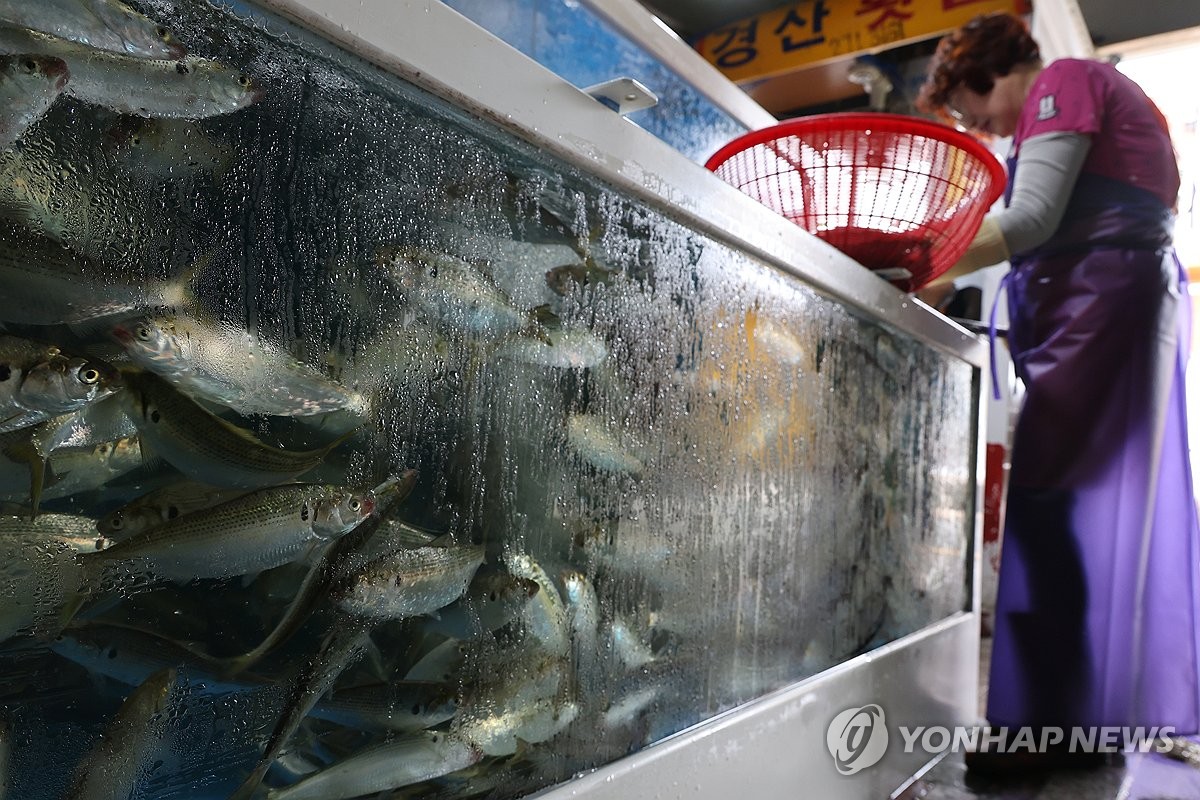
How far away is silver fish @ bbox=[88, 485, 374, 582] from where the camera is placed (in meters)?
0.46

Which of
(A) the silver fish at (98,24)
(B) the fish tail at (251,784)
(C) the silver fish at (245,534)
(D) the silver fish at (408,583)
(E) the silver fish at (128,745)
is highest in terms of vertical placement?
(A) the silver fish at (98,24)

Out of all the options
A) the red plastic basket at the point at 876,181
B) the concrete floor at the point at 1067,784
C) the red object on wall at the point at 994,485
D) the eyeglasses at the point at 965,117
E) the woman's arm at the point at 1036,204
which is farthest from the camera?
the red object on wall at the point at 994,485

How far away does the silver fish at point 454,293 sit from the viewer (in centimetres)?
59

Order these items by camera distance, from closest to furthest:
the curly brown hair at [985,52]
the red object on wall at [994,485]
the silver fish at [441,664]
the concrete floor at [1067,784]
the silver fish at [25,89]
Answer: the silver fish at [25,89] < the silver fish at [441,664] < the concrete floor at [1067,784] < the curly brown hair at [985,52] < the red object on wall at [994,485]

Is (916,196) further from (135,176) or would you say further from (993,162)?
(135,176)

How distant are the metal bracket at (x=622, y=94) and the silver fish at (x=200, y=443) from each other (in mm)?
469

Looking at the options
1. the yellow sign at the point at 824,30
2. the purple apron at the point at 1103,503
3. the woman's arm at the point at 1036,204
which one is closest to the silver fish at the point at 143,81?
Result: the woman's arm at the point at 1036,204

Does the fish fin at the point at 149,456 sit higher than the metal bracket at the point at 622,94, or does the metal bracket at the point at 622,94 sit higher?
the metal bracket at the point at 622,94

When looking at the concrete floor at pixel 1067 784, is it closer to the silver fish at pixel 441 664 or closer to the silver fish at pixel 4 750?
the silver fish at pixel 441 664

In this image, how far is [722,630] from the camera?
95 cm

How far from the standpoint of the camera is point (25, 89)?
0.39 m

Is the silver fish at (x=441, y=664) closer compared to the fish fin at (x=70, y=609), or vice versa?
the fish fin at (x=70, y=609)

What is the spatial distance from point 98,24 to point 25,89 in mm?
63
